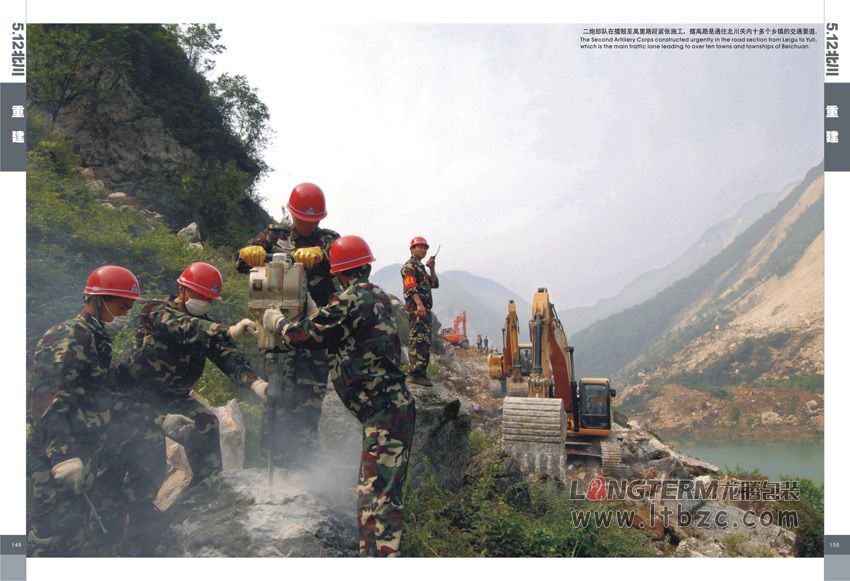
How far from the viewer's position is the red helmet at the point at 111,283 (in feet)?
12.7

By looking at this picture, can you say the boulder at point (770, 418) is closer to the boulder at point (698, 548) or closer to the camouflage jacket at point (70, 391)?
the boulder at point (698, 548)

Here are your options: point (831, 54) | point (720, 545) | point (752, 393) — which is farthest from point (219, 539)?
point (752, 393)

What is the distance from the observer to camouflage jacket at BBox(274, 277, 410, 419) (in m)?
3.69

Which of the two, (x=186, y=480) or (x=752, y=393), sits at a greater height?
(x=186, y=480)

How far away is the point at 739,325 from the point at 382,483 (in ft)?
103

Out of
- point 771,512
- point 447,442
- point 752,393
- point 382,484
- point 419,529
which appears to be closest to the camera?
point 382,484

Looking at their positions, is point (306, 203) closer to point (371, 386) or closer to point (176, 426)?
point (371, 386)

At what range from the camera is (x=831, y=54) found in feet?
18.5

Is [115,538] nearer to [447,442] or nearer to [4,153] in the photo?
[447,442]

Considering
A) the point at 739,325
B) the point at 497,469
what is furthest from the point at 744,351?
the point at 497,469

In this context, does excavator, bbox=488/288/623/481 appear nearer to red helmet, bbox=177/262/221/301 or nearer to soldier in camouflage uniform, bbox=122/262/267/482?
soldier in camouflage uniform, bbox=122/262/267/482

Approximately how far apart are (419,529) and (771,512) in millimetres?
5126

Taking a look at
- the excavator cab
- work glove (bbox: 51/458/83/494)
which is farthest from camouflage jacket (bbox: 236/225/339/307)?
the excavator cab

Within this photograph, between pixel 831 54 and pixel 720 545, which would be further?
pixel 720 545
